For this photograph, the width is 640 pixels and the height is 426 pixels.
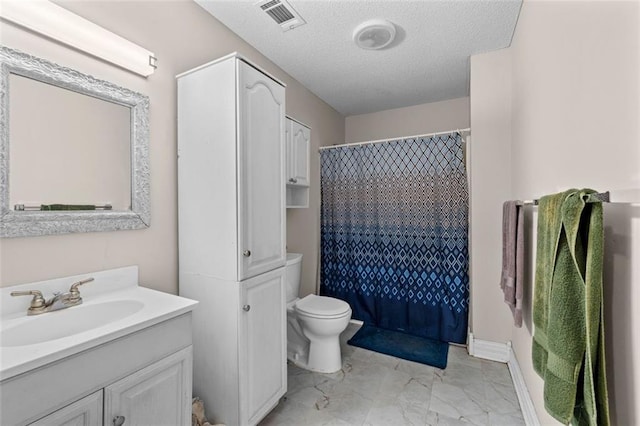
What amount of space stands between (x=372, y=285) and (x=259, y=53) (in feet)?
7.45

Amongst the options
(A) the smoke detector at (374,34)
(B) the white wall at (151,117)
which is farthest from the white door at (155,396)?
(A) the smoke detector at (374,34)

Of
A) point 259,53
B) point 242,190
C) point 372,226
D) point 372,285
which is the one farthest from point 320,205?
point 242,190

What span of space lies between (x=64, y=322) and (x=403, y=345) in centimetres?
232

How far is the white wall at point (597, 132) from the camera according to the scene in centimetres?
69

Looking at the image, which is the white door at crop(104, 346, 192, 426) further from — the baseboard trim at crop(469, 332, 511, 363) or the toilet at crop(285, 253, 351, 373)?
the baseboard trim at crop(469, 332, 511, 363)

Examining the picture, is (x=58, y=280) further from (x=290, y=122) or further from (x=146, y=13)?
(x=290, y=122)

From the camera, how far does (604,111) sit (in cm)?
81

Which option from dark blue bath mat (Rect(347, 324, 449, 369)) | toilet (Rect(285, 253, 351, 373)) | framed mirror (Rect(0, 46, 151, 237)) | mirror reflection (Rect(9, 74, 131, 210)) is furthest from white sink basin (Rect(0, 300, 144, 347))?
dark blue bath mat (Rect(347, 324, 449, 369))

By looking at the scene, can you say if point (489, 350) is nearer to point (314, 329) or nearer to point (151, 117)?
point (314, 329)

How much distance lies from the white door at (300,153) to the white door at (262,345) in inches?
39.8

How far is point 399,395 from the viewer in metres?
1.86

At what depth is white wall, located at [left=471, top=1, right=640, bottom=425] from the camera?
0.69m

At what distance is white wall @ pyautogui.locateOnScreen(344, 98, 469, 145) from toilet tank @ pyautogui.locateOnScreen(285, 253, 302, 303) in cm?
201

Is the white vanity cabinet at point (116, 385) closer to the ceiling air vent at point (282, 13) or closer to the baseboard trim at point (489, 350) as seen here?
the ceiling air vent at point (282, 13)
